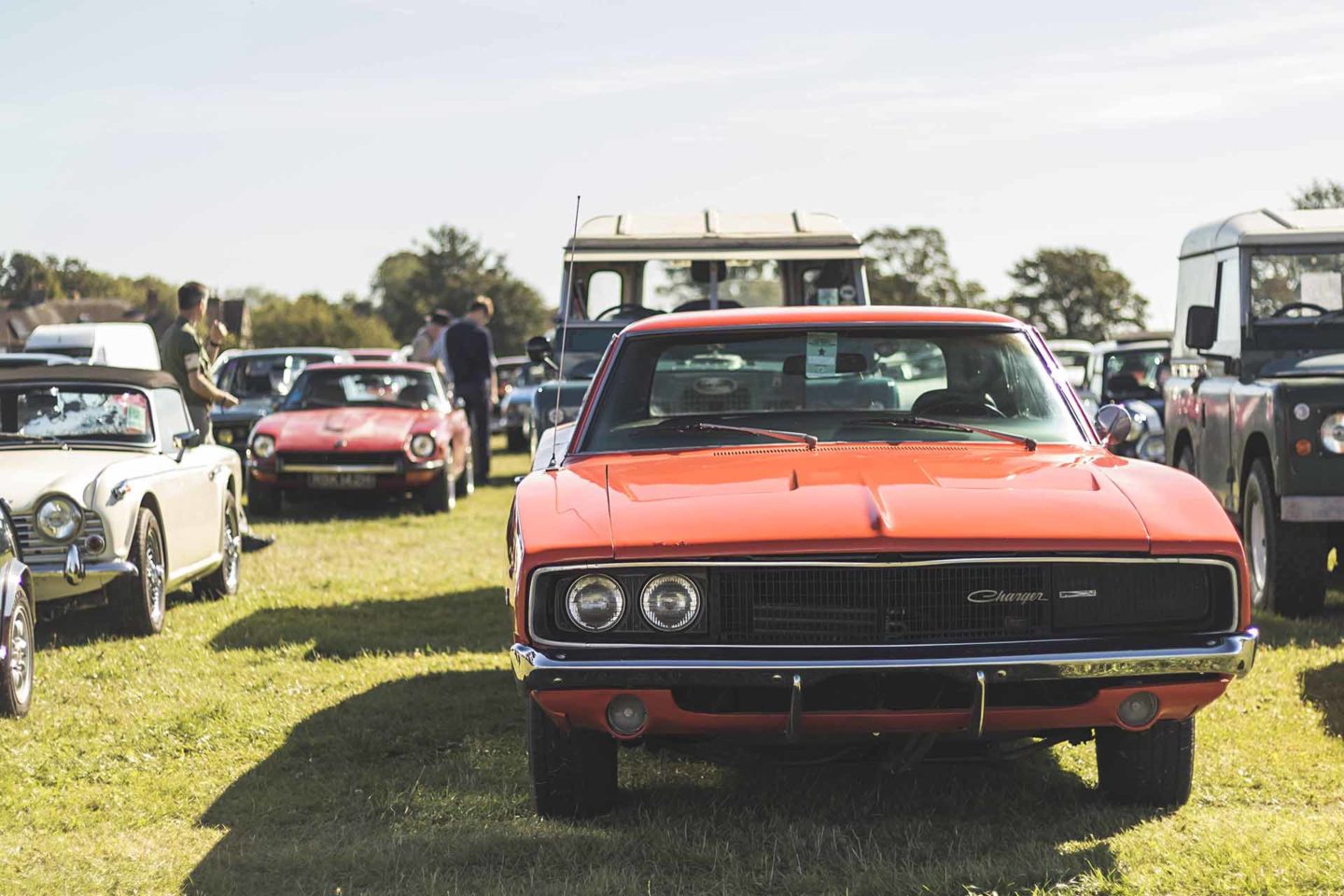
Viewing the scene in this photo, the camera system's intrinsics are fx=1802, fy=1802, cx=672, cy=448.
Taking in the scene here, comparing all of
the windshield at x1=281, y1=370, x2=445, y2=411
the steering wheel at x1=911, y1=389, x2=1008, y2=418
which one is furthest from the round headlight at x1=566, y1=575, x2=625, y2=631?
the windshield at x1=281, y1=370, x2=445, y2=411

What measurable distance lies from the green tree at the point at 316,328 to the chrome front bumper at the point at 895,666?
285 ft

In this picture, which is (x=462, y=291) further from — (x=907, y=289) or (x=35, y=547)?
(x=35, y=547)

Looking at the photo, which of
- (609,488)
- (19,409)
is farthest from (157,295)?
(609,488)

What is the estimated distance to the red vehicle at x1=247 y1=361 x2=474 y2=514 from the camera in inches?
633

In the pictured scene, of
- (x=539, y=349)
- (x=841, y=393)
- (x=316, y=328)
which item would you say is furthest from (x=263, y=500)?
(x=316, y=328)

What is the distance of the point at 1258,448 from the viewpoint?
9562mm

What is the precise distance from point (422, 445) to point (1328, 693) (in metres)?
10.3

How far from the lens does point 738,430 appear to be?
19.2 ft

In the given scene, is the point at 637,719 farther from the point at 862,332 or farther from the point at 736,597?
the point at 862,332

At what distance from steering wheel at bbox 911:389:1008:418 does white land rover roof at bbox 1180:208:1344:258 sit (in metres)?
4.98

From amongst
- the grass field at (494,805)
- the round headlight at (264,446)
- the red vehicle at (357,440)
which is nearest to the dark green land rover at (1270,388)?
the grass field at (494,805)

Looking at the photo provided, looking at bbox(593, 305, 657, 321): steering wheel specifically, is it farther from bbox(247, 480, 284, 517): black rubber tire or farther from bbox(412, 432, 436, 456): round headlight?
bbox(247, 480, 284, 517): black rubber tire

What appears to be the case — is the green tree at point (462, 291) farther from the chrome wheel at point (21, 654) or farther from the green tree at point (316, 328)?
the chrome wheel at point (21, 654)

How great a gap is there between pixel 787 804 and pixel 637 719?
3.12 ft
